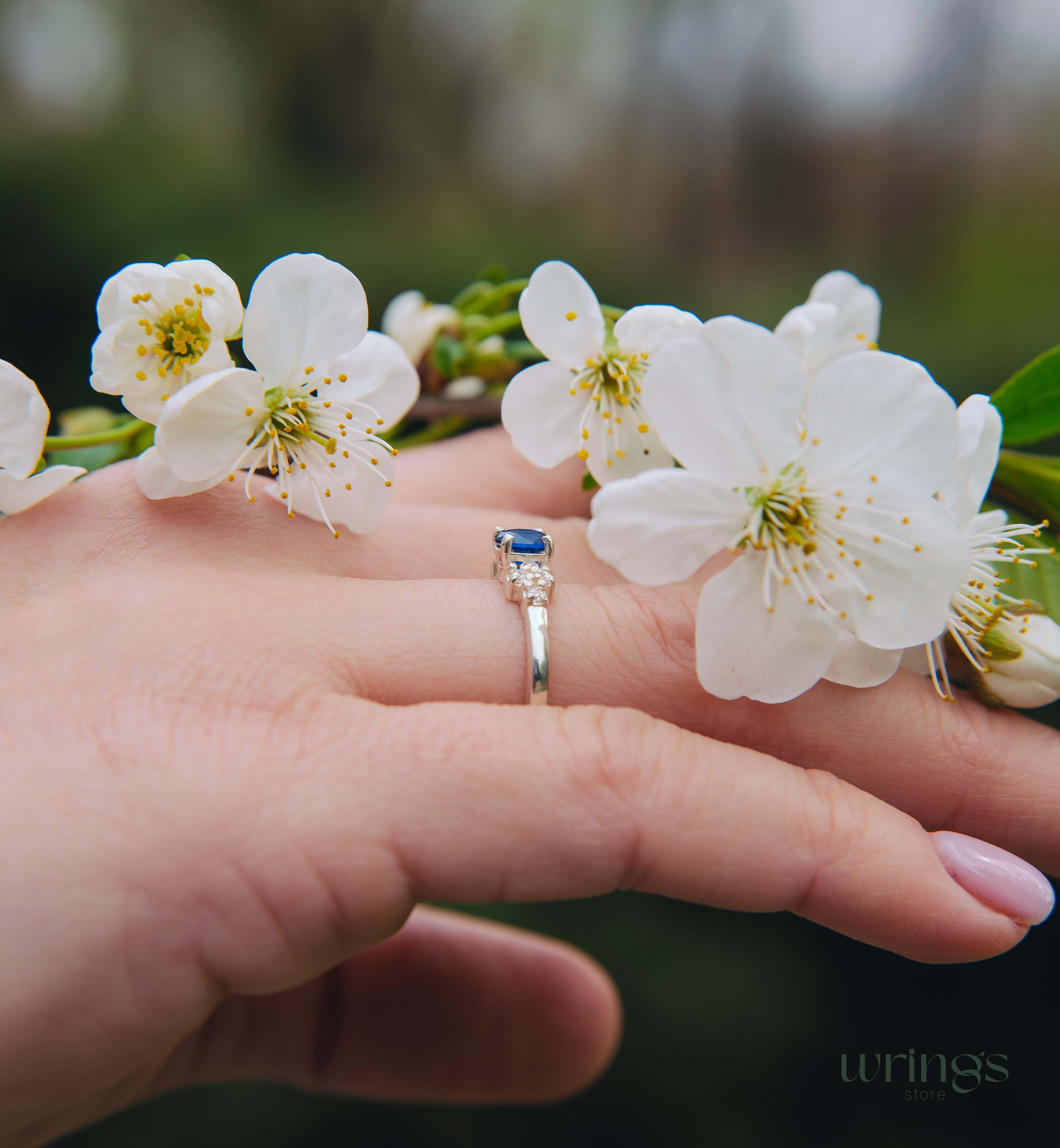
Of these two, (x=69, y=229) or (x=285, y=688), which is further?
(x=69, y=229)

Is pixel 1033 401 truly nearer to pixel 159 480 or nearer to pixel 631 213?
pixel 159 480

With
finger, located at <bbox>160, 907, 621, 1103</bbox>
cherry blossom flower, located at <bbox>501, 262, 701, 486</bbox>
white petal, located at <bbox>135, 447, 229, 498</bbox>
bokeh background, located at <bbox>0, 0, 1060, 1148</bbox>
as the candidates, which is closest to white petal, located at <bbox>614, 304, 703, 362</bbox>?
cherry blossom flower, located at <bbox>501, 262, 701, 486</bbox>

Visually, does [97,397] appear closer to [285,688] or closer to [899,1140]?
[285,688]

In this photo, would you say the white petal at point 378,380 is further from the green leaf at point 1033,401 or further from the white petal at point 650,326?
the green leaf at point 1033,401

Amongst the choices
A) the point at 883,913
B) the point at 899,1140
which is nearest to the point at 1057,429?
the point at 883,913

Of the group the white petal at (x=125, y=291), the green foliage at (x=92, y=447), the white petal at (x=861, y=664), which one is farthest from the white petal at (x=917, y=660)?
the green foliage at (x=92, y=447)
